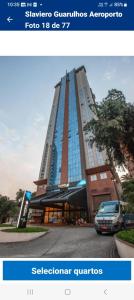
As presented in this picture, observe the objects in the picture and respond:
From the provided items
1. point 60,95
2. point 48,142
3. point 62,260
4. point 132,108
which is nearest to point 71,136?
point 48,142

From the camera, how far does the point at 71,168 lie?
29500mm

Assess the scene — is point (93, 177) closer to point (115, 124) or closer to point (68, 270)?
point (115, 124)

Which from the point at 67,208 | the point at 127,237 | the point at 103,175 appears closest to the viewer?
the point at 127,237

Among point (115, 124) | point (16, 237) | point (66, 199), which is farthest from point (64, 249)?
point (66, 199)

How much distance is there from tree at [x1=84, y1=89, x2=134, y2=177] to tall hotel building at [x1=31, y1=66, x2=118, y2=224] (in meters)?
8.46

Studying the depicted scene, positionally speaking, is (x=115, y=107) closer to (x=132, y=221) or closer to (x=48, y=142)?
(x=132, y=221)

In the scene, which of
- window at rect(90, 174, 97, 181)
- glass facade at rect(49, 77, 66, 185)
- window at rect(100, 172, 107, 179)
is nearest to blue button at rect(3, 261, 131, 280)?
window at rect(100, 172, 107, 179)

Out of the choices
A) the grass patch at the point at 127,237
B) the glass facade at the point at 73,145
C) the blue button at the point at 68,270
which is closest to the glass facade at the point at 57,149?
the glass facade at the point at 73,145

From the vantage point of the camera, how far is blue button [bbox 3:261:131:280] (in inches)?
82.4

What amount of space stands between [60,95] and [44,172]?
65.2 ft

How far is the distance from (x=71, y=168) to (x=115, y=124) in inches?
876

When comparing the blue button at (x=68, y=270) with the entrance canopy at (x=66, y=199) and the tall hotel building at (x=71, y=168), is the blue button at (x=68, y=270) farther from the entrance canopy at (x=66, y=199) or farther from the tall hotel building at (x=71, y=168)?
the entrance canopy at (x=66, y=199)

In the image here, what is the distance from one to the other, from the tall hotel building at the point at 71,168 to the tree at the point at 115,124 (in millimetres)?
8457
